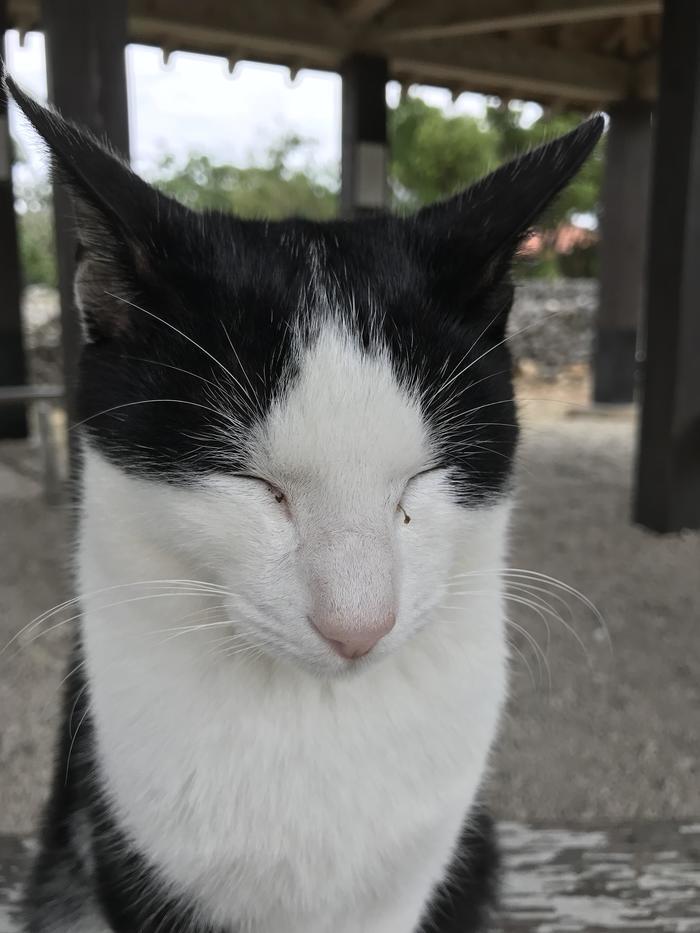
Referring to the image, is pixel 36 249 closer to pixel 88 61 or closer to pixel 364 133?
pixel 364 133

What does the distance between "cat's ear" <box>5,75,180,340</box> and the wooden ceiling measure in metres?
3.33

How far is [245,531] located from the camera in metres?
0.61

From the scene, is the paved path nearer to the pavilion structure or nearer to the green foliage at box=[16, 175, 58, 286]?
the pavilion structure

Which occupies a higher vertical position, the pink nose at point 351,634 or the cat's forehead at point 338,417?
the cat's forehead at point 338,417

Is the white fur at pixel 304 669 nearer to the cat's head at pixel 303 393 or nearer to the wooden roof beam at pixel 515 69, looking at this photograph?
the cat's head at pixel 303 393

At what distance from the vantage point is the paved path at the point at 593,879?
3.29ft

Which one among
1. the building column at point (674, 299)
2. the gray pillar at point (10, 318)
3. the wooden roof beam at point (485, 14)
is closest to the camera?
the building column at point (674, 299)

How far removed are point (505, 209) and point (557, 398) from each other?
2781 millimetres

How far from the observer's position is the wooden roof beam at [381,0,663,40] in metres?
3.30

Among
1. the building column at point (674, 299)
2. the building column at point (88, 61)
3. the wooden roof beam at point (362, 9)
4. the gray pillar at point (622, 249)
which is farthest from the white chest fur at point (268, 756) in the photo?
the gray pillar at point (622, 249)

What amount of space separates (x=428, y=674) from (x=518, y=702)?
1.03 metres

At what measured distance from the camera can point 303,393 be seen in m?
0.60

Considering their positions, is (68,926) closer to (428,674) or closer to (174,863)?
(174,863)

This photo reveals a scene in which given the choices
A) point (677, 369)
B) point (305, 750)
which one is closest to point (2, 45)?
point (677, 369)
